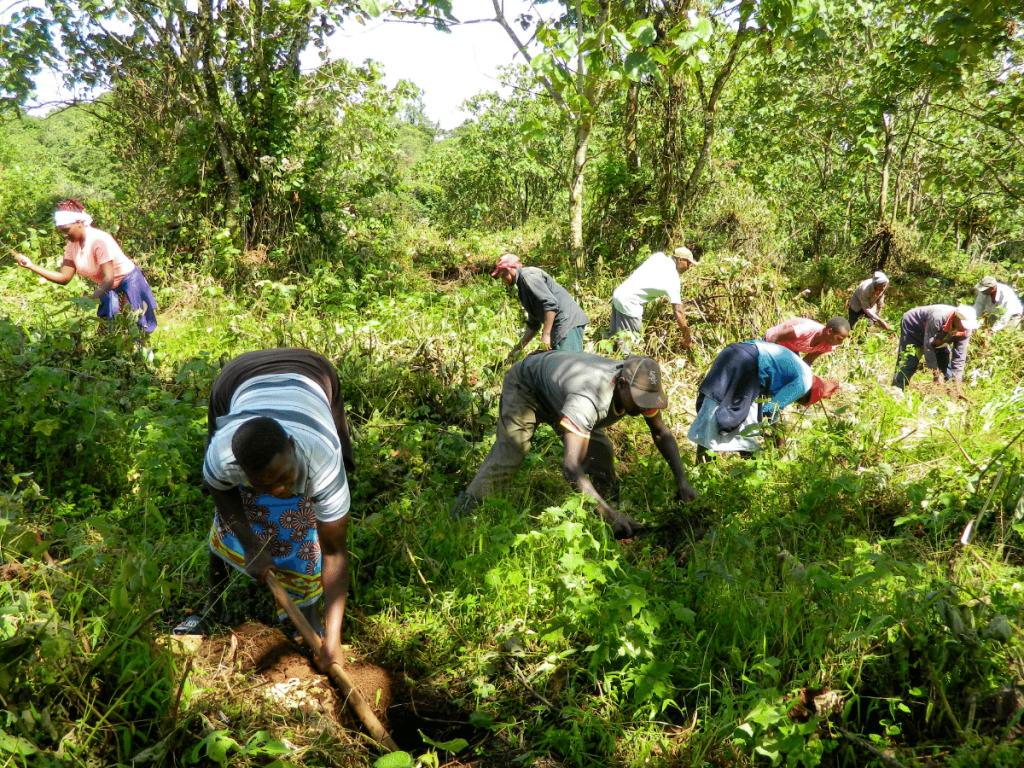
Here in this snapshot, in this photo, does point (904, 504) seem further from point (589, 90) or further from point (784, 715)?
point (589, 90)

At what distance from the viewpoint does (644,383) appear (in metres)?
3.24

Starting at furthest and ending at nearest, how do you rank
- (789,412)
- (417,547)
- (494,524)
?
(789,412), (494,524), (417,547)

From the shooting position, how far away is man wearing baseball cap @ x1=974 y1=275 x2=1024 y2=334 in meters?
6.86

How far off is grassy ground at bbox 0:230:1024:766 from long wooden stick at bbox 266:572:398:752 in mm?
69

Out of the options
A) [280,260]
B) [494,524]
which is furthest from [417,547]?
[280,260]

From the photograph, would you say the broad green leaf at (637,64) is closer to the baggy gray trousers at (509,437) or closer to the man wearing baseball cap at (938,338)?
the baggy gray trousers at (509,437)

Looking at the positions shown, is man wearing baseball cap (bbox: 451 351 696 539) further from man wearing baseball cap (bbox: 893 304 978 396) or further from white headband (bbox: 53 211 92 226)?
white headband (bbox: 53 211 92 226)

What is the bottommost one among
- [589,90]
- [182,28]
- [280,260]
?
[280,260]

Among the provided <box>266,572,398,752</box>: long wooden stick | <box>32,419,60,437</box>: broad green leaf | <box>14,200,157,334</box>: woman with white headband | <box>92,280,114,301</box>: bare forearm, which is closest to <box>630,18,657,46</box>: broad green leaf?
<box>266,572,398,752</box>: long wooden stick

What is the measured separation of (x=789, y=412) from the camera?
4984mm

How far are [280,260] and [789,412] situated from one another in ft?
21.7

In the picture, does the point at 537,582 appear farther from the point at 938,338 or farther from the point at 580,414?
the point at 938,338

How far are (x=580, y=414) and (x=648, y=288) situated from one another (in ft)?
10.0

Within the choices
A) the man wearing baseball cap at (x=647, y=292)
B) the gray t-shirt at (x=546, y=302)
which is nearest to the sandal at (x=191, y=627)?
the gray t-shirt at (x=546, y=302)
